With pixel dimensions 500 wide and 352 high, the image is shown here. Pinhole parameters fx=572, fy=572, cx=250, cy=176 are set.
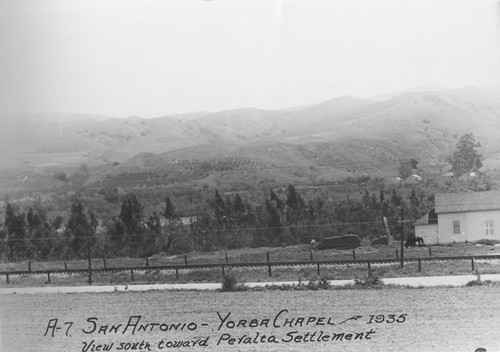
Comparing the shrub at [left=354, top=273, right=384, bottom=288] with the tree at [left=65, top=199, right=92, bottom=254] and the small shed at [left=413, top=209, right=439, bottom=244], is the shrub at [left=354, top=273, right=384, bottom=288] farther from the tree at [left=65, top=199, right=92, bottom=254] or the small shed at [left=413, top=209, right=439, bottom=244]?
the tree at [left=65, top=199, right=92, bottom=254]

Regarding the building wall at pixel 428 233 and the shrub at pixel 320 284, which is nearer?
the building wall at pixel 428 233

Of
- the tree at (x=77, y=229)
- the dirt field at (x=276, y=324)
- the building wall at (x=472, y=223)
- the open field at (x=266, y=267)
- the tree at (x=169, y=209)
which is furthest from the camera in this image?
the tree at (x=169, y=209)

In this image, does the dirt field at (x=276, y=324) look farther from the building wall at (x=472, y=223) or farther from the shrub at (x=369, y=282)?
the building wall at (x=472, y=223)

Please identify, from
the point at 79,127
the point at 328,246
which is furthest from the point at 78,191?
the point at 328,246

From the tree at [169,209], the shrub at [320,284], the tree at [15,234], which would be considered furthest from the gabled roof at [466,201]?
the tree at [15,234]

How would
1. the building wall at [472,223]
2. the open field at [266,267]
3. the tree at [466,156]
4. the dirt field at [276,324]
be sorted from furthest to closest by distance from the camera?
the open field at [266,267], the tree at [466,156], the building wall at [472,223], the dirt field at [276,324]

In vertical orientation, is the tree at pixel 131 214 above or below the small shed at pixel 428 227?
above
